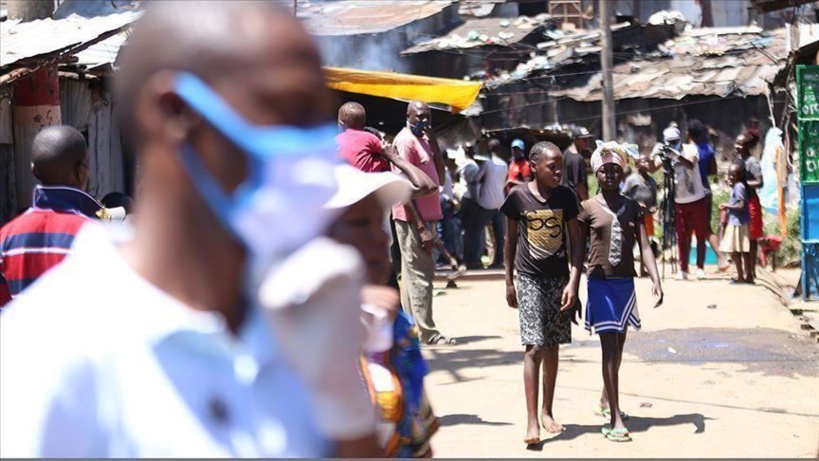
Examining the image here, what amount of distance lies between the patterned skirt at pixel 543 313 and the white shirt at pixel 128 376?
524 centimetres

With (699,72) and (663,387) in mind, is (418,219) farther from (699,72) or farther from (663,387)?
(699,72)

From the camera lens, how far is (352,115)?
6.97 meters

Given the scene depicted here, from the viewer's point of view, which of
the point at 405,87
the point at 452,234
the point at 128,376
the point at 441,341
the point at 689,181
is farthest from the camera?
the point at 452,234

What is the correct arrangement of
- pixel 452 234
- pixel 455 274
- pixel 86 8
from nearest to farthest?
pixel 86 8 < pixel 455 274 < pixel 452 234

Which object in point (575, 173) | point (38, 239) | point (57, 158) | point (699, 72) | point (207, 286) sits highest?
point (207, 286)

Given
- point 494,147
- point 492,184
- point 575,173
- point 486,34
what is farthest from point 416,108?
point 486,34

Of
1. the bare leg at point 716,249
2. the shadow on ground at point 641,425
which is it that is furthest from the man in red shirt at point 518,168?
the shadow on ground at point 641,425

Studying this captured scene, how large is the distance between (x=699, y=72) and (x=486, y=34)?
607 centimetres

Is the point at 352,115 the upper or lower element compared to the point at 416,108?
upper

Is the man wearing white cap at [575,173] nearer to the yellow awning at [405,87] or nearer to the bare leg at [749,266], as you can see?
the bare leg at [749,266]

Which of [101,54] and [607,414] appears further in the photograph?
[101,54]

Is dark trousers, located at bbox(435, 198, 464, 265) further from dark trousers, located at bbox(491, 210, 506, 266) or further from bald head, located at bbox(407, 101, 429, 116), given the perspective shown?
bald head, located at bbox(407, 101, 429, 116)

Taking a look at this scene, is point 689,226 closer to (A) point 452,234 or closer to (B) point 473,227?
(B) point 473,227

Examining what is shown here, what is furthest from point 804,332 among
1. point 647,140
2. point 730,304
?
point 647,140
